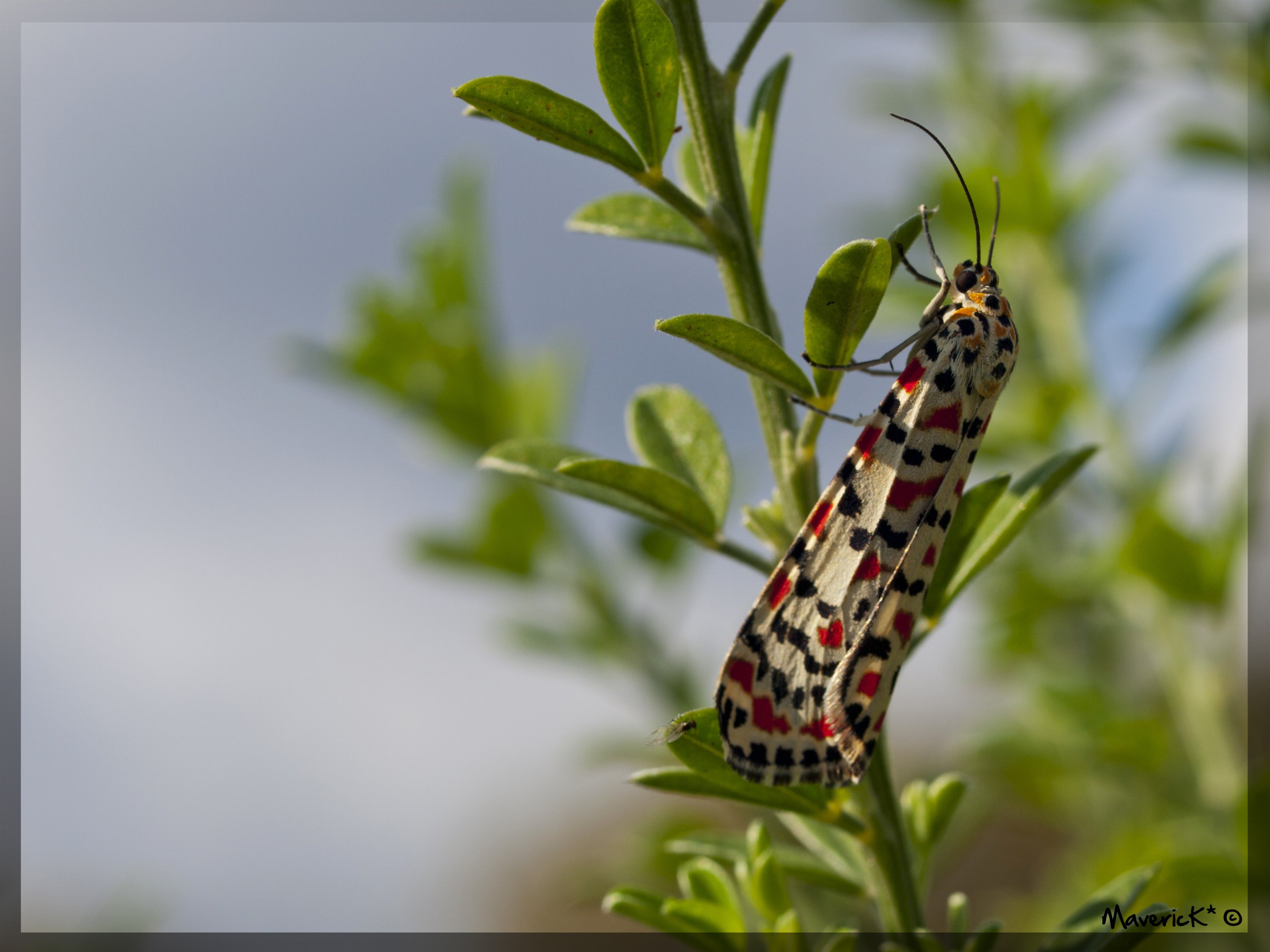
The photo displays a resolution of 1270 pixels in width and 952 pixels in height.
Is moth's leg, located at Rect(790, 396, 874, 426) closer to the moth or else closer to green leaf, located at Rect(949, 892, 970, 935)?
the moth

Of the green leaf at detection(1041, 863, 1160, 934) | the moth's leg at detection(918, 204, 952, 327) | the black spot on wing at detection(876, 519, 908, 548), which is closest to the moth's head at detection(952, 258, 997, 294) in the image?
the moth's leg at detection(918, 204, 952, 327)

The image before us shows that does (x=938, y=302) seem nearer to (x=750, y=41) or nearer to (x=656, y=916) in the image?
(x=750, y=41)

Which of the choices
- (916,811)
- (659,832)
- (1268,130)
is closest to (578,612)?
(659,832)

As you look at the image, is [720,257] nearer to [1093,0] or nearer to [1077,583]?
[1077,583]

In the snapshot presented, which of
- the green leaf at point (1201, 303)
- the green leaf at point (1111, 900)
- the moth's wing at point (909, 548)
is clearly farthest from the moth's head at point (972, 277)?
the green leaf at point (1201, 303)

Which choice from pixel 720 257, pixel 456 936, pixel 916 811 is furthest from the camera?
pixel 456 936

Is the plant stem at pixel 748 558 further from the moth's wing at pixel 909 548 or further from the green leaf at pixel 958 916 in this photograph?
the green leaf at pixel 958 916

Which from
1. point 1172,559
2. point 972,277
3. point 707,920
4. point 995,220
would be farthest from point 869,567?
point 1172,559
